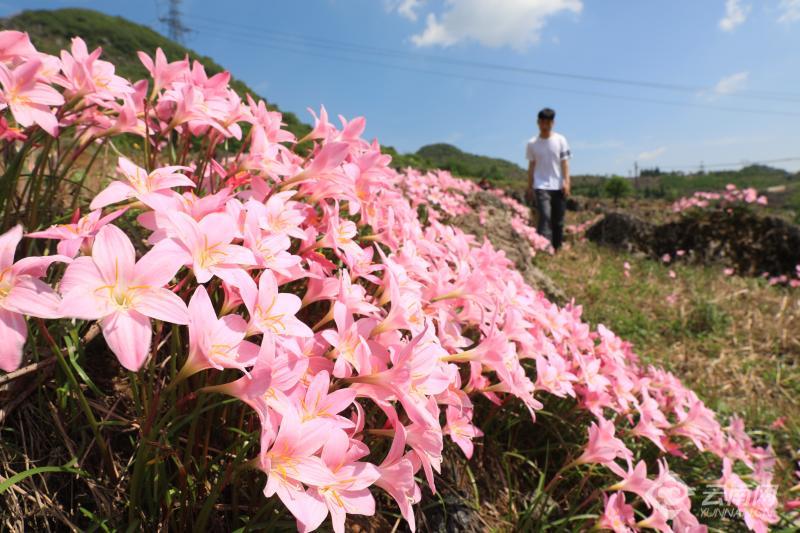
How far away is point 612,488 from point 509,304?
742mm

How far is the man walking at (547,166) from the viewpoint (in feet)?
25.3

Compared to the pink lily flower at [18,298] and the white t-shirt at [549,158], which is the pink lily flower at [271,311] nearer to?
the pink lily flower at [18,298]

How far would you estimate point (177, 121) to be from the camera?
1.37m

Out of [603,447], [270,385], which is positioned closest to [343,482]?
[270,385]

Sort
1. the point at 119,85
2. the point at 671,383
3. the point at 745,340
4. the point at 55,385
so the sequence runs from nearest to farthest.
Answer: the point at 55,385, the point at 119,85, the point at 671,383, the point at 745,340

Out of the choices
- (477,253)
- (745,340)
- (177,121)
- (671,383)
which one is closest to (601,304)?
(745,340)

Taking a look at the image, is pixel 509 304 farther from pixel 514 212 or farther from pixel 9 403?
pixel 514 212

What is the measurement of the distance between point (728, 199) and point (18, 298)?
503 inches

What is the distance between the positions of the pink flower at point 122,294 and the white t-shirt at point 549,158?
7.80 m

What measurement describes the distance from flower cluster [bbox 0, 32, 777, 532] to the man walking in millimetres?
6298

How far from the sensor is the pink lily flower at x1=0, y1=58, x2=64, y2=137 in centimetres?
99

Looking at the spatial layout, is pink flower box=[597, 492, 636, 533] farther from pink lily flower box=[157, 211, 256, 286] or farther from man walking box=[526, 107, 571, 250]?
man walking box=[526, 107, 571, 250]

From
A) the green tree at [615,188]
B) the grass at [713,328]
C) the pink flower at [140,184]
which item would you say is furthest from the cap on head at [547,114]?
the green tree at [615,188]

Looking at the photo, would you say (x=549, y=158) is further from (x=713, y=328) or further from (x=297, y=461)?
(x=297, y=461)
